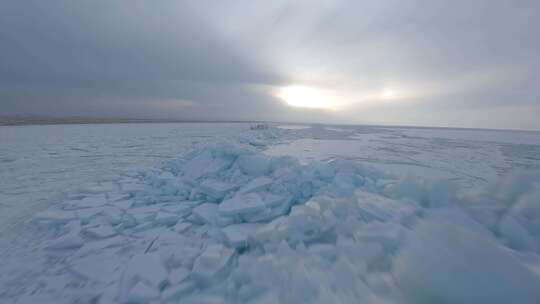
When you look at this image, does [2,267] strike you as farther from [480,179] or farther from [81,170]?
[480,179]

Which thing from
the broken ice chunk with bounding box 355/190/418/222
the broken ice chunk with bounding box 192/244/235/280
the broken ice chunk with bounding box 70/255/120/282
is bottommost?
the broken ice chunk with bounding box 70/255/120/282

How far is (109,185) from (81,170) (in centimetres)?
163

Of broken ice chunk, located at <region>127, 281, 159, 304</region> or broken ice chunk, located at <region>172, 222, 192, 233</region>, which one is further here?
broken ice chunk, located at <region>172, 222, 192, 233</region>

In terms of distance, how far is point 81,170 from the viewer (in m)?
4.03

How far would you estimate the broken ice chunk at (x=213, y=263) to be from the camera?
1.36 m

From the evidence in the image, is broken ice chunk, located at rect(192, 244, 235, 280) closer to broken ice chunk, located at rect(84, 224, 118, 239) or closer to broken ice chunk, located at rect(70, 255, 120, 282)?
broken ice chunk, located at rect(70, 255, 120, 282)

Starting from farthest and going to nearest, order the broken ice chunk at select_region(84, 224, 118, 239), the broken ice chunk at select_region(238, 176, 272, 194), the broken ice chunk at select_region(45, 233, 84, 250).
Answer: the broken ice chunk at select_region(238, 176, 272, 194) < the broken ice chunk at select_region(84, 224, 118, 239) < the broken ice chunk at select_region(45, 233, 84, 250)

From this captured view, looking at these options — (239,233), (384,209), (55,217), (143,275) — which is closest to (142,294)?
(143,275)

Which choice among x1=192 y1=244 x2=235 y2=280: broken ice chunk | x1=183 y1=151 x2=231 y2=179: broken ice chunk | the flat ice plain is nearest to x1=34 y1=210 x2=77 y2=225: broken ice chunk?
the flat ice plain

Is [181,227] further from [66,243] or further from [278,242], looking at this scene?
[278,242]

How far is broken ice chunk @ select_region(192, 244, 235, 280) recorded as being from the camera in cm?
136

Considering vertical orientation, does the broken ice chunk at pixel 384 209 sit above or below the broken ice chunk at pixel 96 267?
above

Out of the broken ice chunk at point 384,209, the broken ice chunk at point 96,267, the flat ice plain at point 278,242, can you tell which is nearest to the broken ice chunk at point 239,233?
the flat ice plain at point 278,242

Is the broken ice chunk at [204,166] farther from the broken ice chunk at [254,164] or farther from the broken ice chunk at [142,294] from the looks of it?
the broken ice chunk at [142,294]
